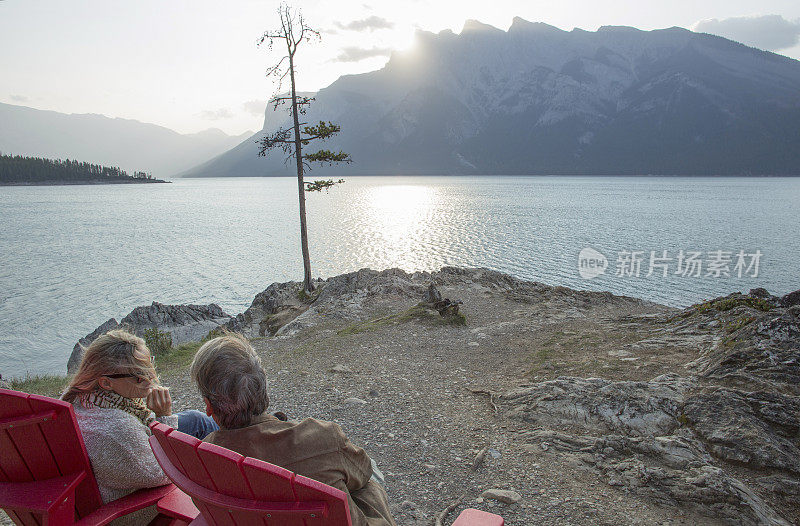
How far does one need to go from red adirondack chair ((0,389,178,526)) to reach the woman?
0.11m

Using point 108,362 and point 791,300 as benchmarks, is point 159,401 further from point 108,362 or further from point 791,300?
point 791,300

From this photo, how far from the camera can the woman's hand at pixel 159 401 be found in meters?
3.40

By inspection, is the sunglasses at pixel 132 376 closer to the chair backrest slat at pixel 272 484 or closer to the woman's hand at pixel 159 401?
the woman's hand at pixel 159 401

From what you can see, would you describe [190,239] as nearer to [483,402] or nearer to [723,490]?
[483,402]

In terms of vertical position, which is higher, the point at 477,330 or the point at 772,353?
the point at 772,353

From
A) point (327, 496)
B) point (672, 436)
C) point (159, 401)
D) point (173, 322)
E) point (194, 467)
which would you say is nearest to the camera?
point (327, 496)

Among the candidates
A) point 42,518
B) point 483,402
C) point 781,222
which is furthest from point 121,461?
point 781,222

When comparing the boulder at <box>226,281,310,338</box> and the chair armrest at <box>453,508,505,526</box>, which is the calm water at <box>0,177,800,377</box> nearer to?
the boulder at <box>226,281,310,338</box>

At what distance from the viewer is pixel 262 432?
2365mm

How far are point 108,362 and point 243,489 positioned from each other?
176cm

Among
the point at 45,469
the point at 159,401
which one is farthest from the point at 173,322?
the point at 45,469

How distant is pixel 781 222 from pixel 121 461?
72283 millimetres

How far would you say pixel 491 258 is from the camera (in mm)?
37969

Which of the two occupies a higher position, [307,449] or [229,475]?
[229,475]
